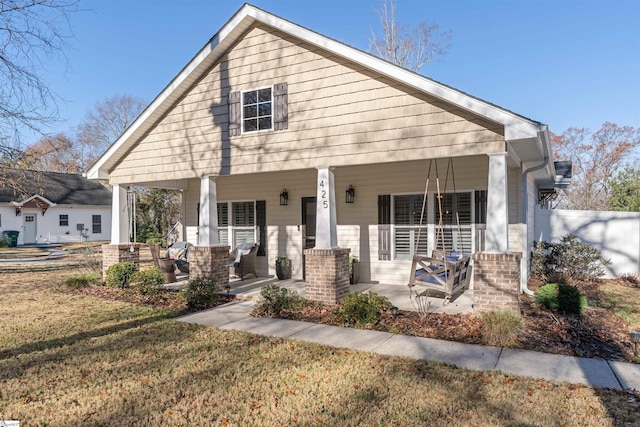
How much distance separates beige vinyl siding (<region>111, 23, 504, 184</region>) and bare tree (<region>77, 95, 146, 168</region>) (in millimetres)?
25370

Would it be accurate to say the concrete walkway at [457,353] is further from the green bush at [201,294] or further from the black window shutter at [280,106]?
the black window shutter at [280,106]

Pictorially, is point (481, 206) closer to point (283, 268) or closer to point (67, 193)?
point (283, 268)

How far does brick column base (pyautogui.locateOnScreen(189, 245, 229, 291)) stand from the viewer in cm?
861

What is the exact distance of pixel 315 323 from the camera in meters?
6.30

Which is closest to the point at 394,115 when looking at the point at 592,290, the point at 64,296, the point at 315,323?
the point at 315,323

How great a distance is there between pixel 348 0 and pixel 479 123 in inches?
544

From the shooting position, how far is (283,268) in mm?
10305

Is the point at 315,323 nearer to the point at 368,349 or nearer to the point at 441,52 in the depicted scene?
the point at 368,349

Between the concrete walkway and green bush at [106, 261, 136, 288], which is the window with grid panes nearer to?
the concrete walkway

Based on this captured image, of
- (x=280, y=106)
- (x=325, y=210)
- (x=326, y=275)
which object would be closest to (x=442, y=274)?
(x=326, y=275)

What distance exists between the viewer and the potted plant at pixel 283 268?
10.3m

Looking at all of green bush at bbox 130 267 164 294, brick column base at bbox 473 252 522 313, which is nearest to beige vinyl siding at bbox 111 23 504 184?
brick column base at bbox 473 252 522 313

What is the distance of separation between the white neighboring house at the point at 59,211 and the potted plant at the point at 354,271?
23366mm

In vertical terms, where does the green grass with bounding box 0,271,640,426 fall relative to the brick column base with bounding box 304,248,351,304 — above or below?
below
